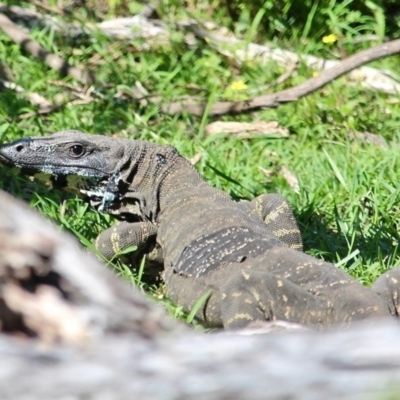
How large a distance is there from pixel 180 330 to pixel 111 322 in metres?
0.21

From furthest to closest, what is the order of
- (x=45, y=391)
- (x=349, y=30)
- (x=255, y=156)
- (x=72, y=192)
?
(x=349, y=30), (x=255, y=156), (x=72, y=192), (x=45, y=391)

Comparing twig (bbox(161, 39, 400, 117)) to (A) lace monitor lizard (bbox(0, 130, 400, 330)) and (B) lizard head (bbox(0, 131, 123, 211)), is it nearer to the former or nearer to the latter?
(A) lace monitor lizard (bbox(0, 130, 400, 330))

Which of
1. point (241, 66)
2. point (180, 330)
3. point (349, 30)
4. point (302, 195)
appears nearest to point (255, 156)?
point (302, 195)

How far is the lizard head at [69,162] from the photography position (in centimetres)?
660

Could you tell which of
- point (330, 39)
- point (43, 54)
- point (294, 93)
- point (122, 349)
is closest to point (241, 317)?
point (122, 349)

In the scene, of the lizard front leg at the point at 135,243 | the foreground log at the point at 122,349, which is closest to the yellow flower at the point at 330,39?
the lizard front leg at the point at 135,243

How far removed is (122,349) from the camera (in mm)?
2396

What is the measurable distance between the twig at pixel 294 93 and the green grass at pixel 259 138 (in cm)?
10

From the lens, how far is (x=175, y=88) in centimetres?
897

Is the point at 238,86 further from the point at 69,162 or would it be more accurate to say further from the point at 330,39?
the point at 69,162

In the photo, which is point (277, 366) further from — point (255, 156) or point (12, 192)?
point (255, 156)

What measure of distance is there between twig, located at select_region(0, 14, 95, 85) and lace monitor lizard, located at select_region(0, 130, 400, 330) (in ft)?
7.09

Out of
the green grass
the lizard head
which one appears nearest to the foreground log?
the green grass

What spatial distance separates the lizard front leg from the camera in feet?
20.3
